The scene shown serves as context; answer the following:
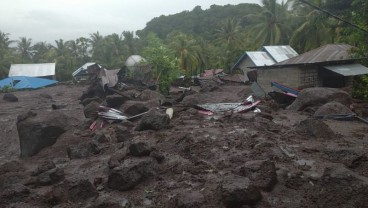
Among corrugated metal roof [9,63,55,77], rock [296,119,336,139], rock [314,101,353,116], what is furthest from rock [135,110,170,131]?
corrugated metal roof [9,63,55,77]

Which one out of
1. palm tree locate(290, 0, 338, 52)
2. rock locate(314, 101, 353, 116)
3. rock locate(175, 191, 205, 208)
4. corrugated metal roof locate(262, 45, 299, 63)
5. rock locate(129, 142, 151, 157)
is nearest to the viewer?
rock locate(175, 191, 205, 208)

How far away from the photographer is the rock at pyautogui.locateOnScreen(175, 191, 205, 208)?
212 inches

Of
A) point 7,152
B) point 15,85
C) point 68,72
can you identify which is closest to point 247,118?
point 7,152

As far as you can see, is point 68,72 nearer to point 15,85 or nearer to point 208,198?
point 15,85

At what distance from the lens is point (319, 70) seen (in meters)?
18.0

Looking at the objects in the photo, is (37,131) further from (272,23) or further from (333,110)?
(272,23)

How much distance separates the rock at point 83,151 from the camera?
349 inches

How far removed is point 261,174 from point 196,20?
6933 cm

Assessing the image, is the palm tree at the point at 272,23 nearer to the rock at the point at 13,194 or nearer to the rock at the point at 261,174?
the rock at the point at 261,174

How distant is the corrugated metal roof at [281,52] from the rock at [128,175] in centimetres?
2392

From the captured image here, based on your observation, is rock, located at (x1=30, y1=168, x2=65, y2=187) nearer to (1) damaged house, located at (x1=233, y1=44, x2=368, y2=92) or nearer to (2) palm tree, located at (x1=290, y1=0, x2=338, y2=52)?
(1) damaged house, located at (x1=233, y1=44, x2=368, y2=92)

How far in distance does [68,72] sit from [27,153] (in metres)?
39.6

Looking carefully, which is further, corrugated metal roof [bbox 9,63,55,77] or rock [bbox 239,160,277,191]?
corrugated metal roof [bbox 9,63,55,77]

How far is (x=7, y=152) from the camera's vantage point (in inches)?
437
